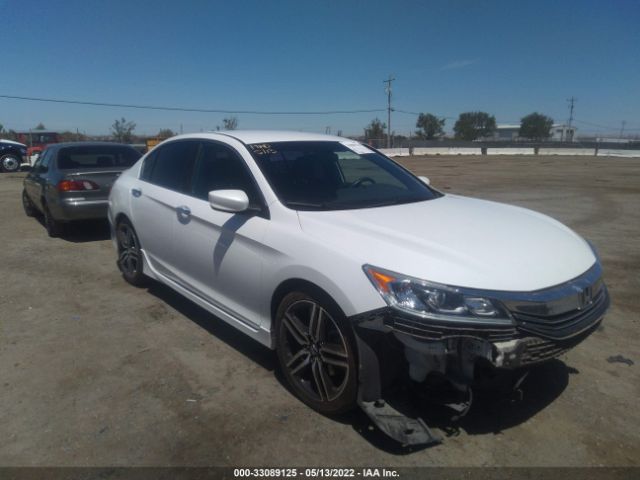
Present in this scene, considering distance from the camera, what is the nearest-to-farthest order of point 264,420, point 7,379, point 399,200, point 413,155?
point 264,420 < point 7,379 < point 399,200 < point 413,155

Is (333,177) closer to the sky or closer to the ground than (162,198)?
closer to the sky

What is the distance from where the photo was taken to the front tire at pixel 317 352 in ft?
8.61

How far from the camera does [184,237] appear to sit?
156 inches

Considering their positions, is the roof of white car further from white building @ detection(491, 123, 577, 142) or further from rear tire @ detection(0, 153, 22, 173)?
white building @ detection(491, 123, 577, 142)

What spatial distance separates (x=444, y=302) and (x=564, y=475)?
1.08 meters

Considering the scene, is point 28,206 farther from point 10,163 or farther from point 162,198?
point 10,163

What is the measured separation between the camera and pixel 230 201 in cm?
312

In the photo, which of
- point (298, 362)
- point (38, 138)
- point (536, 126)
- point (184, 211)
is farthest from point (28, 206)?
point (536, 126)

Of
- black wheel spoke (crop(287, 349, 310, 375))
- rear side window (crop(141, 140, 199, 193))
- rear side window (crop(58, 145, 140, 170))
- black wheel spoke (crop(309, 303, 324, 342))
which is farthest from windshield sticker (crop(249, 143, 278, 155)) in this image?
rear side window (crop(58, 145, 140, 170))

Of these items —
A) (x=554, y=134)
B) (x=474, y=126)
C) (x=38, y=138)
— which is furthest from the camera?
(x=554, y=134)

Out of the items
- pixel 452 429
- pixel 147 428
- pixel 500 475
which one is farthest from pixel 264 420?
pixel 500 475

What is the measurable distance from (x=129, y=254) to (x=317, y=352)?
3.17m

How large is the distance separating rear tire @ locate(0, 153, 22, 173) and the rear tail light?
20.7 meters

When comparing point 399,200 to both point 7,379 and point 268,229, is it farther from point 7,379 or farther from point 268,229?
point 7,379
